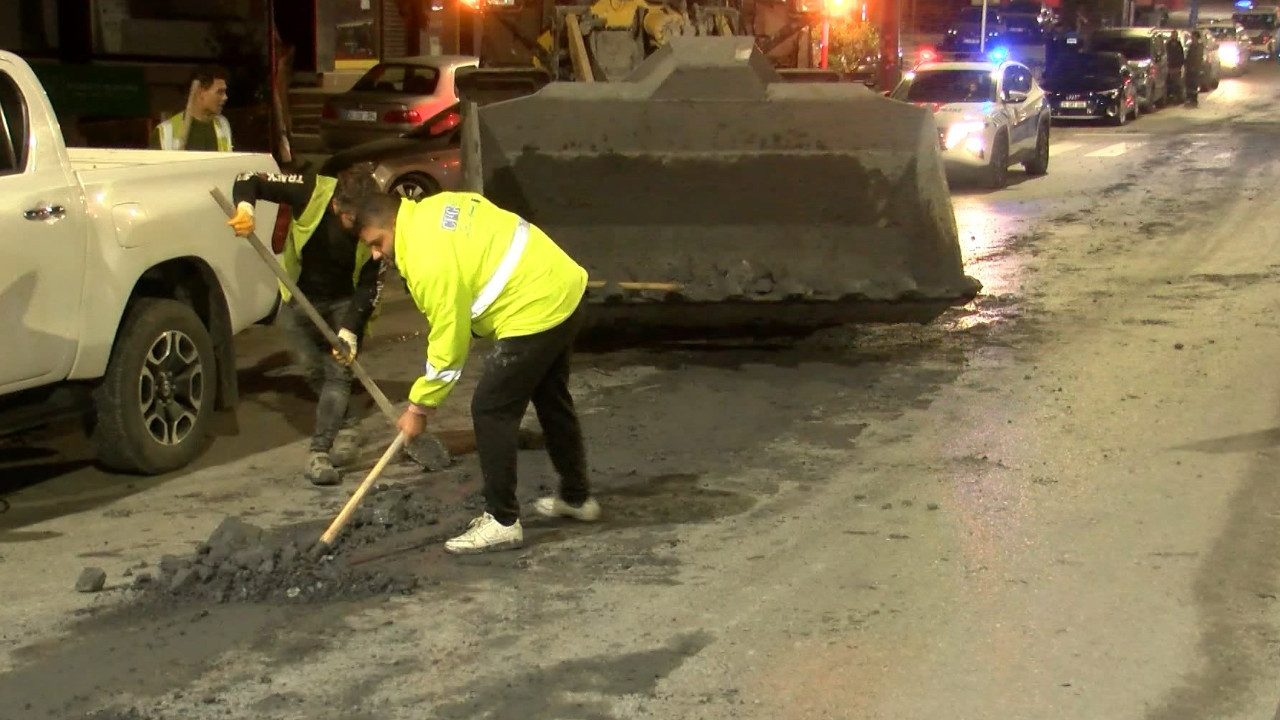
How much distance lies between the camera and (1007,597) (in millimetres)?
5609

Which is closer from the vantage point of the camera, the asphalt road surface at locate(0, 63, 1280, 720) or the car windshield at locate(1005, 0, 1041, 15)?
the asphalt road surface at locate(0, 63, 1280, 720)

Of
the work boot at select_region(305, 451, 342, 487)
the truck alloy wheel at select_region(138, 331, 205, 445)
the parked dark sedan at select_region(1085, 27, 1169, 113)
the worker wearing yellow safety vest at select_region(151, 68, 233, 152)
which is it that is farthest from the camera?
the parked dark sedan at select_region(1085, 27, 1169, 113)

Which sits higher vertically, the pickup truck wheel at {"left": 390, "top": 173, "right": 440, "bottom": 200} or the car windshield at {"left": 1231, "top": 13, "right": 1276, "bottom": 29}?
the car windshield at {"left": 1231, "top": 13, "right": 1276, "bottom": 29}

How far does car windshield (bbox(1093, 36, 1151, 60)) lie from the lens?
32.3 m

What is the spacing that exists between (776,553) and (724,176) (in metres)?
4.29

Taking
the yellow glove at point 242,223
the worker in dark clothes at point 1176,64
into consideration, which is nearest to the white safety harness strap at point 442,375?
the yellow glove at point 242,223

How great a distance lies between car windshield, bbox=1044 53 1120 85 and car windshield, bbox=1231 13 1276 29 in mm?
28514

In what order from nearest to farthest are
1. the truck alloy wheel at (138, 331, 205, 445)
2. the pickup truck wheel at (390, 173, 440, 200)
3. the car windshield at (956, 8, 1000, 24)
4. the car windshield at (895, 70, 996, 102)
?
the truck alloy wheel at (138, 331, 205, 445) < the pickup truck wheel at (390, 173, 440, 200) < the car windshield at (895, 70, 996, 102) < the car windshield at (956, 8, 1000, 24)

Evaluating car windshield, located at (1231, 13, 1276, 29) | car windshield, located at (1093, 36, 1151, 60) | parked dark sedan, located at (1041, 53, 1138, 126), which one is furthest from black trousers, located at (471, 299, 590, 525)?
car windshield, located at (1231, 13, 1276, 29)

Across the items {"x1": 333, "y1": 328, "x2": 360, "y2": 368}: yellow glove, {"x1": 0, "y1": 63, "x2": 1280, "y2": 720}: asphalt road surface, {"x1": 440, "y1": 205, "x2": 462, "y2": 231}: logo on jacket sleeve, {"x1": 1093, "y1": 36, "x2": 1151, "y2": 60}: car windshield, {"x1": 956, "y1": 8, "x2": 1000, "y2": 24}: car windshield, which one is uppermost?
{"x1": 956, "y1": 8, "x2": 1000, "y2": 24}: car windshield

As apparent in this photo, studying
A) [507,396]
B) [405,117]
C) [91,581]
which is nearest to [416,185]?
[405,117]

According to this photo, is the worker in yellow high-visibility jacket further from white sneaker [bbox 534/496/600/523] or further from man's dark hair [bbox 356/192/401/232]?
white sneaker [bbox 534/496/600/523]

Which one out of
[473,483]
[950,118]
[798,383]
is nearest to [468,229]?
[473,483]

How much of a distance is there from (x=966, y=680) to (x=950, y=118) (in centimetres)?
1532
